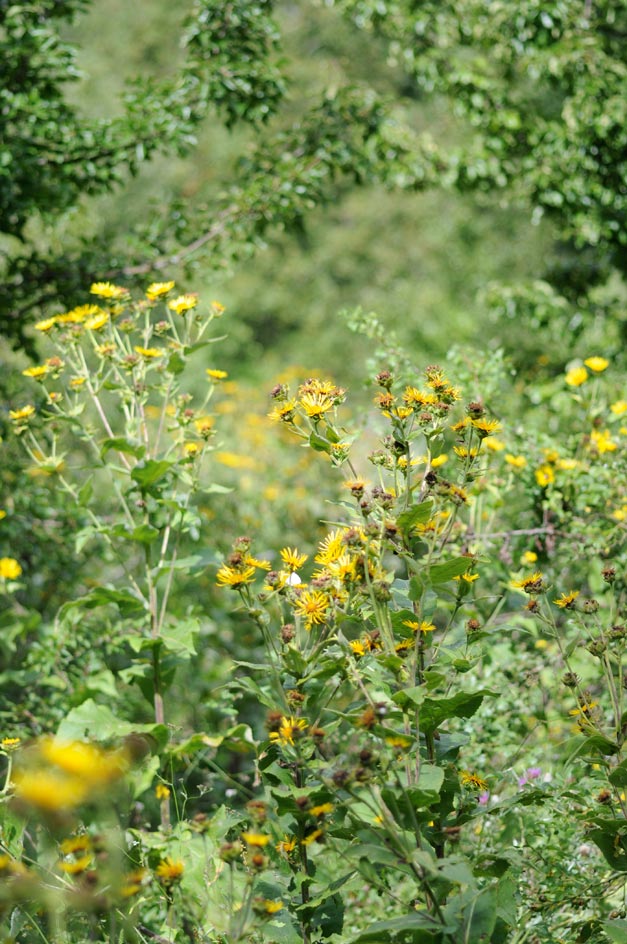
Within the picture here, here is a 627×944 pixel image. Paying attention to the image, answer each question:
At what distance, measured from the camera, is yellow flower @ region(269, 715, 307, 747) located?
127 centimetres

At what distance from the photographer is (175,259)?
3.13 metres

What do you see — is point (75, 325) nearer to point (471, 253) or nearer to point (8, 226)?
point (8, 226)

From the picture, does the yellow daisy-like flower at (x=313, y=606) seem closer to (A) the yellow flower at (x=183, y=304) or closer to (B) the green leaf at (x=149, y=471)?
(B) the green leaf at (x=149, y=471)

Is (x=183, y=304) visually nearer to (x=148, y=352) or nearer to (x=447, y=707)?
(x=148, y=352)

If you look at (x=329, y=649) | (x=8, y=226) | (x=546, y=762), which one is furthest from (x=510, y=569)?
(x=8, y=226)

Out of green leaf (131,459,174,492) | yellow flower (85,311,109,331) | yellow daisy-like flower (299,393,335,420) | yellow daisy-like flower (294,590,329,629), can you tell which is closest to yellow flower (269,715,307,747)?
yellow daisy-like flower (294,590,329,629)

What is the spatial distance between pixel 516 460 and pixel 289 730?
1506mm

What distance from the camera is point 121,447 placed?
1.96m

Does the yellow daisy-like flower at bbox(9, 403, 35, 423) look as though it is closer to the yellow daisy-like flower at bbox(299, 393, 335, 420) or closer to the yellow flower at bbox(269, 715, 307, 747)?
the yellow daisy-like flower at bbox(299, 393, 335, 420)

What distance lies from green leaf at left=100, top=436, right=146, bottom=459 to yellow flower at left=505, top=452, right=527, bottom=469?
1.11 meters

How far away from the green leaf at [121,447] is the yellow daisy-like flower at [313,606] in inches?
26.2

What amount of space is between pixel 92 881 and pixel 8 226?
242 cm

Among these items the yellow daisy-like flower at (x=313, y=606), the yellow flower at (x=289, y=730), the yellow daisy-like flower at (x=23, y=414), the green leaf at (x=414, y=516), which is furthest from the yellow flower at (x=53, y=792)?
the yellow daisy-like flower at (x=23, y=414)

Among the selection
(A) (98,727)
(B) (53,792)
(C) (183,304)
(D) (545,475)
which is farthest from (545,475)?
(B) (53,792)
